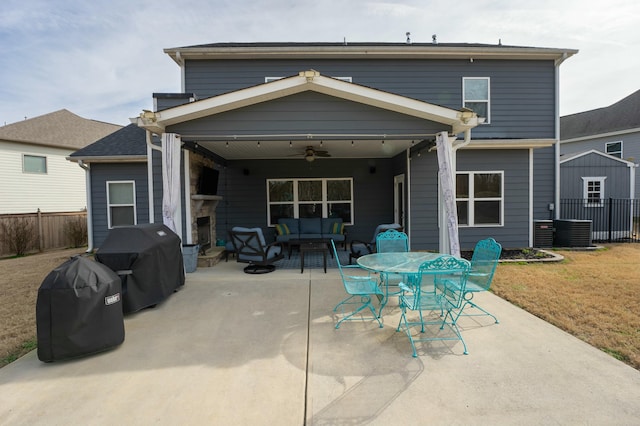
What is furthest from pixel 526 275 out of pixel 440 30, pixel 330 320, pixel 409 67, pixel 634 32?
pixel 440 30

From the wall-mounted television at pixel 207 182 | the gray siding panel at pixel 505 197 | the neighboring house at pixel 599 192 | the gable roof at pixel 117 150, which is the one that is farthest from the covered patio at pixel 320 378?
the neighboring house at pixel 599 192

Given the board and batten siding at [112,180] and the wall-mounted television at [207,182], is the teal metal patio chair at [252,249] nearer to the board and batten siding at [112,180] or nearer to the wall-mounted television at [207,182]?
the wall-mounted television at [207,182]

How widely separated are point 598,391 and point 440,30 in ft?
39.7

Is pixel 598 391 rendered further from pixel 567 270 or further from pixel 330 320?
pixel 567 270

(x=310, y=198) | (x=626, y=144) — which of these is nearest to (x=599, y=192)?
(x=310, y=198)

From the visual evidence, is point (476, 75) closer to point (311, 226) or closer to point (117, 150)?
point (311, 226)

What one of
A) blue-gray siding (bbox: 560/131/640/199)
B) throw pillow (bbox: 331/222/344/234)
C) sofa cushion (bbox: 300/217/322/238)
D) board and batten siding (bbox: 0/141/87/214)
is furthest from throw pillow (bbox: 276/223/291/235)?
blue-gray siding (bbox: 560/131/640/199)

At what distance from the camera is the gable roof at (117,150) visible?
807 centimetres

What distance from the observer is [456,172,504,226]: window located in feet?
27.2

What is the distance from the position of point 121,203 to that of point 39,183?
328 inches

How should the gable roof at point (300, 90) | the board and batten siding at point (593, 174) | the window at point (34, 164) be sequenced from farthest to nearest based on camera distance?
the window at point (34, 164) < the board and batten siding at point (593, 174) < the gable roof at point (300, 90)

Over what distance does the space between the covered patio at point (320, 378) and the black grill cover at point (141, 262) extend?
15.4 inches

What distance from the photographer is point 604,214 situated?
9867mm

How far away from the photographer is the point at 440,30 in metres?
11.1
